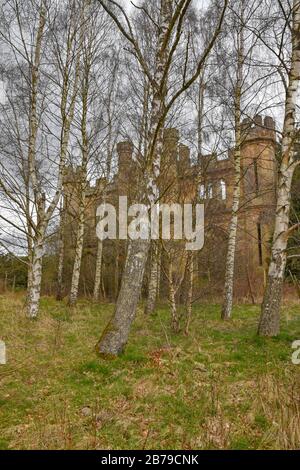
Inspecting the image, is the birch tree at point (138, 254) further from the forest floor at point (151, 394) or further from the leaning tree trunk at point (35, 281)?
the leaning tree trunk at point (35, 281)

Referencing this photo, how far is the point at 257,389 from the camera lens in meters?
3.98

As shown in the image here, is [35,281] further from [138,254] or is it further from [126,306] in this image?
[138,254]

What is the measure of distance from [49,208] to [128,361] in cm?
475

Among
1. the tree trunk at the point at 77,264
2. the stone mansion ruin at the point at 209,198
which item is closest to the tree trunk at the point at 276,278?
the stone mansion ruin at the point at 209,198

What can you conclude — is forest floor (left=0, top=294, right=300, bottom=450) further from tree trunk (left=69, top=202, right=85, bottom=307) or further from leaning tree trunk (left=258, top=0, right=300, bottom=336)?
tree trunk (left=69, top=202, right=85, bottom=307)

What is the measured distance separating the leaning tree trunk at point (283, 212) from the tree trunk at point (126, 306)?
2.68 meters

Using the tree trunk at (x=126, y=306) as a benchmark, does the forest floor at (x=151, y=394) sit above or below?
below

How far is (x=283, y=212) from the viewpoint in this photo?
6312 millimetres

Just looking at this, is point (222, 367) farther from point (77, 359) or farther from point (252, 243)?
point (252, 243)

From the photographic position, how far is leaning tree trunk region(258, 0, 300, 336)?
6168 millimetres

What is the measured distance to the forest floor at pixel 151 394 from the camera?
10.1 ft

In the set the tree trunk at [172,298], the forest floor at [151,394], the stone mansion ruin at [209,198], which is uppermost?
the stone mansion ruin at [209,198]

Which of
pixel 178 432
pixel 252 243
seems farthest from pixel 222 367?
pixel 252 243

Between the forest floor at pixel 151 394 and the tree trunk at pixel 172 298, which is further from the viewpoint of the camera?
the tree trunk at pixel 172 298
